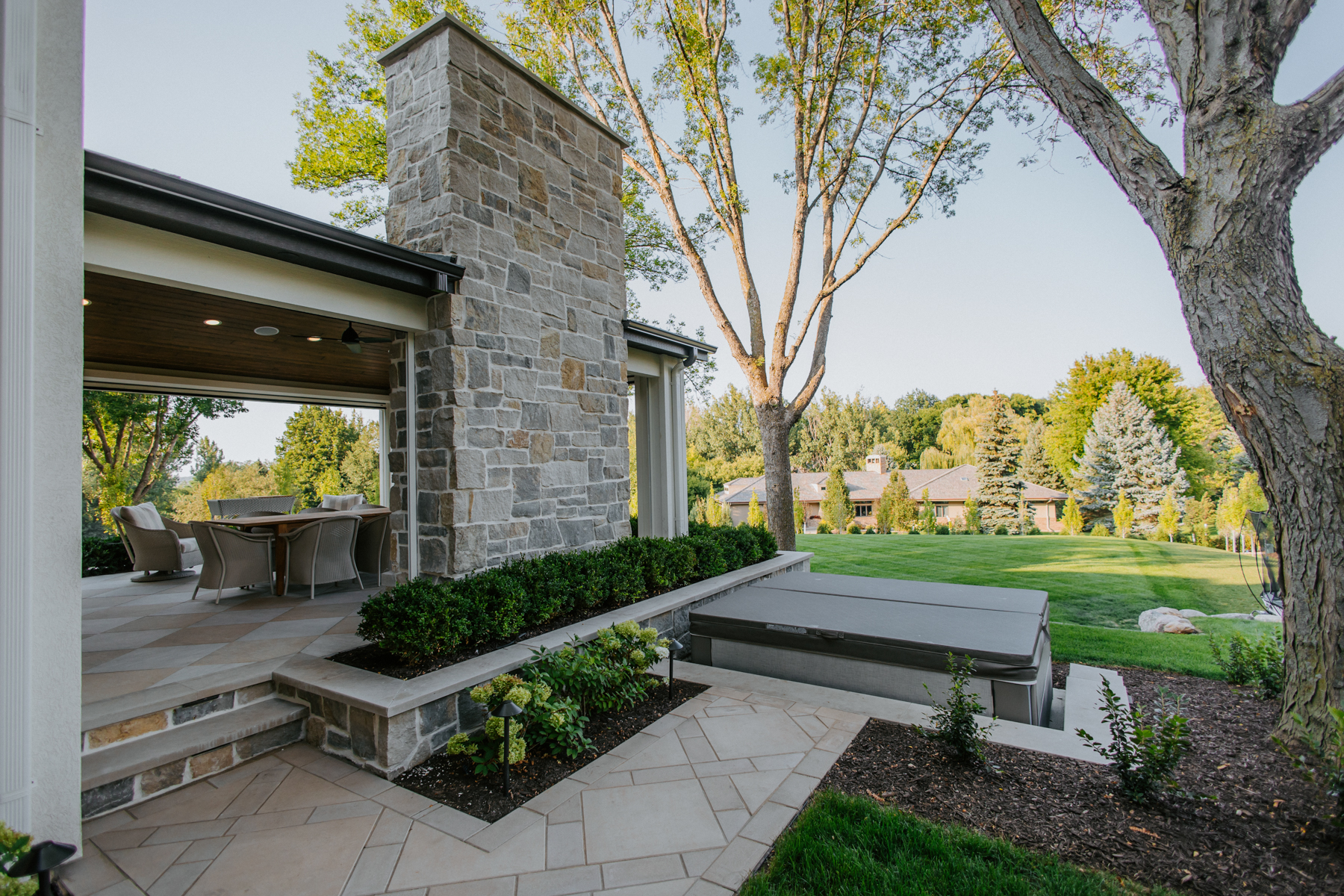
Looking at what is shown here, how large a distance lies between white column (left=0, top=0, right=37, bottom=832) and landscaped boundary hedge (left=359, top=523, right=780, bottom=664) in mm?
1389

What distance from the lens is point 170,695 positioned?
Result: 9.18 ft

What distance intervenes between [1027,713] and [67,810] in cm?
435

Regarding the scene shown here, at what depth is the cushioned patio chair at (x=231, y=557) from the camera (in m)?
4.82

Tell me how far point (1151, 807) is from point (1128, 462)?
23002 mm

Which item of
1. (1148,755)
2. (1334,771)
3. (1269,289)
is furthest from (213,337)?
(1334,771)

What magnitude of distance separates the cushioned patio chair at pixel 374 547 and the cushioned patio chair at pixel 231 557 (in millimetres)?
792

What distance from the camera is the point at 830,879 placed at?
1.96 m

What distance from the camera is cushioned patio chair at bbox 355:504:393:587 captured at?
5.71 meters

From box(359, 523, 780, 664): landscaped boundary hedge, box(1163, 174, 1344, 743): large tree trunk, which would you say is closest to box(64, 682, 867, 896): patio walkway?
box(359, 523, 780, 664): landscaped boundary hedge

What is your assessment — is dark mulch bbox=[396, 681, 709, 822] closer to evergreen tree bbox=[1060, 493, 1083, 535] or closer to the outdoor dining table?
the outdoor dining table

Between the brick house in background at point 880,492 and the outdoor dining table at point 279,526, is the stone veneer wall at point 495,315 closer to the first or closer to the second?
the outdoor dining table at point 279,526

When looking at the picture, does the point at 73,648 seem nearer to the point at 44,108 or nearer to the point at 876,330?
the point at 44,108

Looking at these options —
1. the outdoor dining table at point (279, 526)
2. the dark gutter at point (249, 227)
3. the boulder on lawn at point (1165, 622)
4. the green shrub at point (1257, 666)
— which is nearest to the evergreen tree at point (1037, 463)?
the boulder on lawn at point (1165, 622)

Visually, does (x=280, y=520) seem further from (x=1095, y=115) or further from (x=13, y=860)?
(x=1095, y=115)
